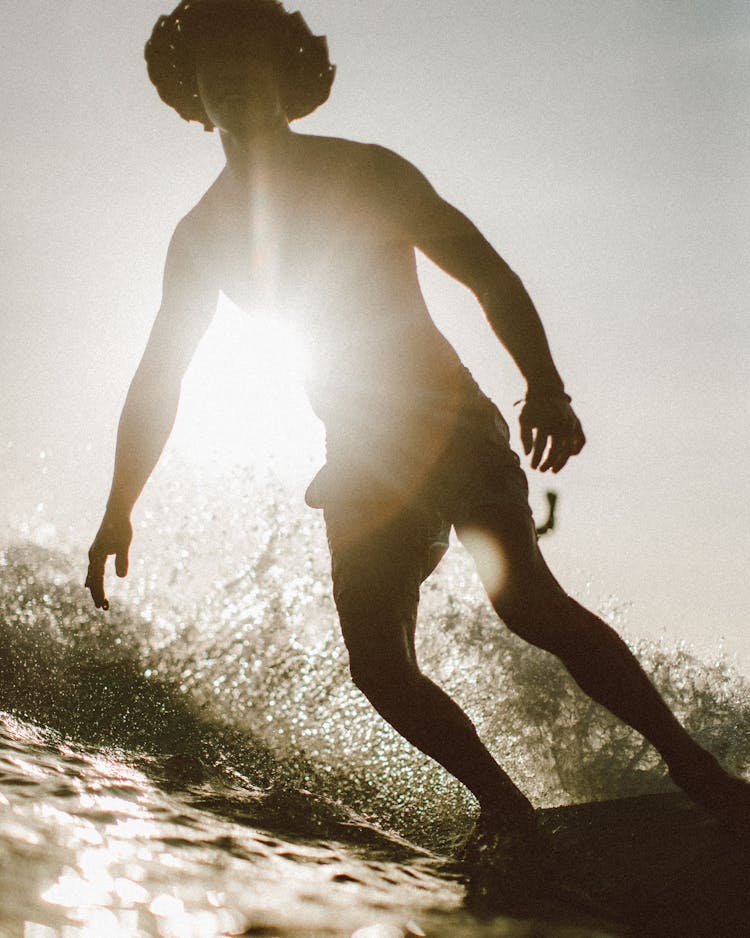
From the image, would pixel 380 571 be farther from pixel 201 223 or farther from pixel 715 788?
pixel 201 223

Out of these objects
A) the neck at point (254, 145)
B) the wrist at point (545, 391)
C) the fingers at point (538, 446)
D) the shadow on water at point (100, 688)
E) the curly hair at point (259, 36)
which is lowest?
the shadow on water at point (100, 688)

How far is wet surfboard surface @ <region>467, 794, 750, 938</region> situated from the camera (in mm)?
1309

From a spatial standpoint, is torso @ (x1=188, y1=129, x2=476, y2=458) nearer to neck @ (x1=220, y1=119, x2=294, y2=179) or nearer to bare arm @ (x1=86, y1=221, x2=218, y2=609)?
neck @ (x1=220, y1=119, x2=294, y2=179)

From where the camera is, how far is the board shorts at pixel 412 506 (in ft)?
6.06

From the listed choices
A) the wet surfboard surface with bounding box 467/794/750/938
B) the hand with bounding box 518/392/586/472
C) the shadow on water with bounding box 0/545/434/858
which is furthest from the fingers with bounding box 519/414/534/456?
the shadow on water with bounding box 0/545/434/858

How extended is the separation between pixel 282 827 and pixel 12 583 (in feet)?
24.1

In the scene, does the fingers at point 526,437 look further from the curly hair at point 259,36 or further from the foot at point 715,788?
the curly hair at point 259,36

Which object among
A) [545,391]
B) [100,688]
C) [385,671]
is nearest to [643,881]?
[385,671]

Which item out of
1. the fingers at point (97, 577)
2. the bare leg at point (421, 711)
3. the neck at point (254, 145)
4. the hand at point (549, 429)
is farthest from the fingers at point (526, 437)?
the fingers at point (97, 577)

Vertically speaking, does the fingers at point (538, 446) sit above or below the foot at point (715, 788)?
above

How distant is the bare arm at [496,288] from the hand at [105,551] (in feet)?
4.33

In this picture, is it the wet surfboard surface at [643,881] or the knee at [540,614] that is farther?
the knee at [540,614]

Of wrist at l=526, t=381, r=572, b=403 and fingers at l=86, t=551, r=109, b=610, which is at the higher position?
wrist at l=526, t=381, r=572, b=403

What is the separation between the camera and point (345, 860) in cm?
146
